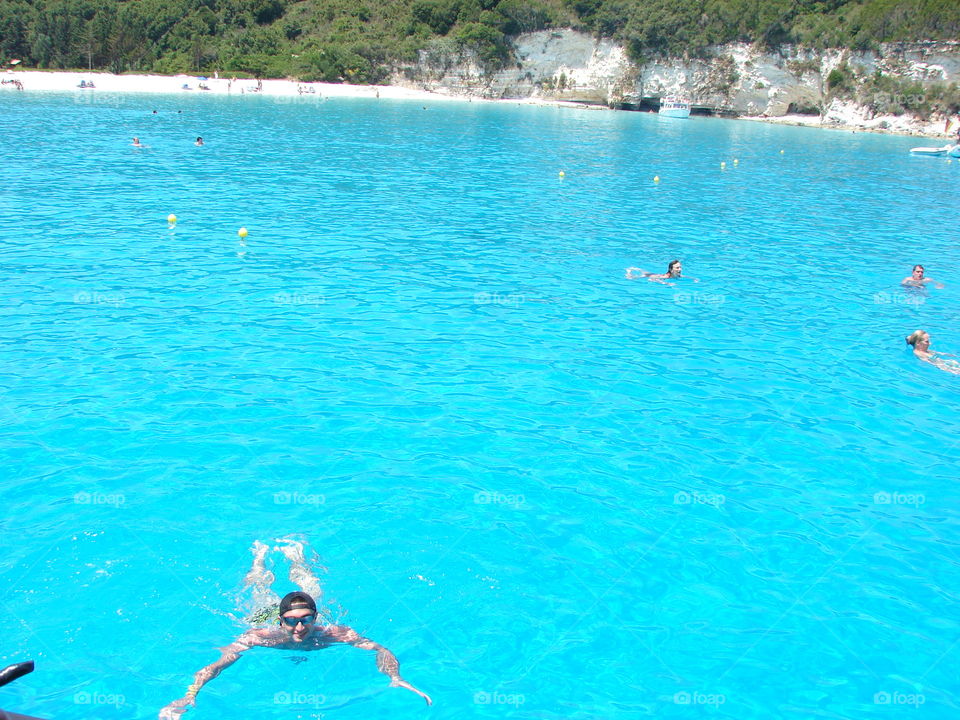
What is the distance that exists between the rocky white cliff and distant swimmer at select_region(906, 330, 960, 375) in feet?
261

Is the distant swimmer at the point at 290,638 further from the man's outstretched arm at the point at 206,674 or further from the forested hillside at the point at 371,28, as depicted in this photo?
the forested hillside at the point at 371,28

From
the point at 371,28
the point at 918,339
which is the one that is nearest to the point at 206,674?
the point at 918,339

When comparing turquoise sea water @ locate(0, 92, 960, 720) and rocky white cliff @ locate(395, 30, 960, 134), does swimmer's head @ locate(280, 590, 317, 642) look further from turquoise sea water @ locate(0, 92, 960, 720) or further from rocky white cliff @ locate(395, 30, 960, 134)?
rocky white cliff @ locate(395, 30, 960, 134)

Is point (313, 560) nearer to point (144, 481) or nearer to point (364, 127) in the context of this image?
point (144, 481)

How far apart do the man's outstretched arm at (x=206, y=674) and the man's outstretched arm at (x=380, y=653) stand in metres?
0.90

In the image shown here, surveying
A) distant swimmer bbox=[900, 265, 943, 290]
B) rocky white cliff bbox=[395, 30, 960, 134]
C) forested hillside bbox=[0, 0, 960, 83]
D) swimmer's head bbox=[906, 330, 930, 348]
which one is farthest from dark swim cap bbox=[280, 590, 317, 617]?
forested hillside bbox=[0, 0, 960, 83]

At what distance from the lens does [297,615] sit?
25.4 feet

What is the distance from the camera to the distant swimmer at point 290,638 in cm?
764

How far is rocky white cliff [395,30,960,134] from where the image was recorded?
88188mm

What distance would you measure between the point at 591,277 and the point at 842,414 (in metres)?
8.84

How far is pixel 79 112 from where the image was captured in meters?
57.0

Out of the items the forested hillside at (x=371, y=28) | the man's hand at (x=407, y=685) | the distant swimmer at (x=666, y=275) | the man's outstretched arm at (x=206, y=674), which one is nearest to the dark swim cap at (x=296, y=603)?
the man's outstretched arm at (x=206, y=674)

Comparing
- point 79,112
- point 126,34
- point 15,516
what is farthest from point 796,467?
point 126,34

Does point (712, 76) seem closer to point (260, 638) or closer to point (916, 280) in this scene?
point (916, 280)
